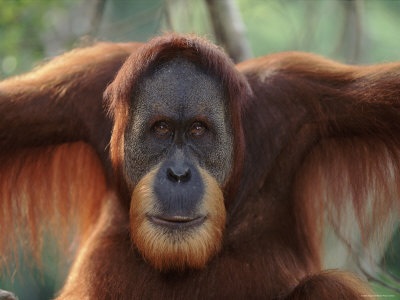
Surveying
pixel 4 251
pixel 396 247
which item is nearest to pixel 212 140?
pixel 4 251

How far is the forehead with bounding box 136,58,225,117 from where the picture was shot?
304 centimetres

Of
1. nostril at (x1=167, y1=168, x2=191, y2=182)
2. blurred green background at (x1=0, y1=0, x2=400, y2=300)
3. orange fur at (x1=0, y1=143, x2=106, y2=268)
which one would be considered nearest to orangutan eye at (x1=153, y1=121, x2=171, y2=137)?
nostril at (x1=167, y1=168, x2=191, y2=182)

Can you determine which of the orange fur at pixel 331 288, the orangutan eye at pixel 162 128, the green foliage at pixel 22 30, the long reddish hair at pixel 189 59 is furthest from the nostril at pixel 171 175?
the green foliage at pixel 22 30

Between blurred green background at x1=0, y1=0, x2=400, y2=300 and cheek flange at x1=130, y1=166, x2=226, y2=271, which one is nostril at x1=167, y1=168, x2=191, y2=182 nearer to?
cheek flange at x1=130, y1=166, x2=226, y2=271

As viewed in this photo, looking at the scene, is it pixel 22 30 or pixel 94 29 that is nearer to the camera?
pixel 22 30

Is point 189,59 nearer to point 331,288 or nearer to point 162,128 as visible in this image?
point 162,128

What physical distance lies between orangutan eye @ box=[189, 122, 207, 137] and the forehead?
6cm

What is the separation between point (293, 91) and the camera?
3.39 m

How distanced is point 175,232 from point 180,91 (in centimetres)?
Result: 68

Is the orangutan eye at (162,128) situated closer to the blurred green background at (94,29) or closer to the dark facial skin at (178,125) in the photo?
the dark facial skin at (178,125)

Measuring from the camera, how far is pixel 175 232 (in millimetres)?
2869

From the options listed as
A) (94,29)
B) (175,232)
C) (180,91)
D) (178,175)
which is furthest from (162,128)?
(94,29)

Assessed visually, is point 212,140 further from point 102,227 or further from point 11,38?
point 11,38

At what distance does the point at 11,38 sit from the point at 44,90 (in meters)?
2.06
